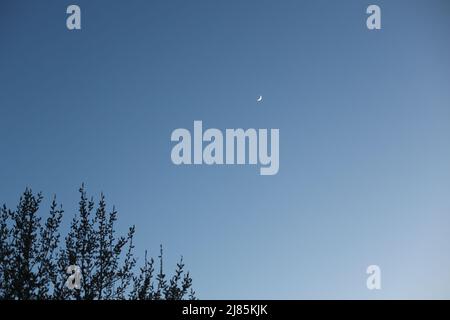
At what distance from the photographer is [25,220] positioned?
22.4m

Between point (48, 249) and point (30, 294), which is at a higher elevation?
point (48, 249)

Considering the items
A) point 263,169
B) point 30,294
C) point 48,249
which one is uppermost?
point 263,169

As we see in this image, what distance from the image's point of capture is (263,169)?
590 inches

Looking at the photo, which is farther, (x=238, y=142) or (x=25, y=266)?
(x=25, y=266)
